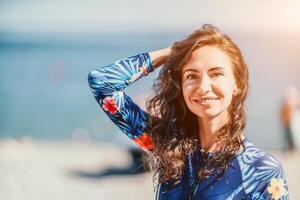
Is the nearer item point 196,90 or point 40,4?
point 196,90

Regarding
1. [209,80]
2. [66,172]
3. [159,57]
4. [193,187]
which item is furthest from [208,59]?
[66,172]

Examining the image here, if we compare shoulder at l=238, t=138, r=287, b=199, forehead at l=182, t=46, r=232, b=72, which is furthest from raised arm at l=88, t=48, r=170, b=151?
shoulder at l=238, t=138, r=287, b=199

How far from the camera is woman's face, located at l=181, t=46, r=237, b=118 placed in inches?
53.9

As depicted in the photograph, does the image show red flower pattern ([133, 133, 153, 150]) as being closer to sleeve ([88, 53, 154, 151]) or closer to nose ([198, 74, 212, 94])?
sleeve ([88, 53, 154, 151])

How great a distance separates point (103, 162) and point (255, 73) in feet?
1.82

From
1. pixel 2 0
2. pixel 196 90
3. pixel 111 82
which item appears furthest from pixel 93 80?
pixel 2 0

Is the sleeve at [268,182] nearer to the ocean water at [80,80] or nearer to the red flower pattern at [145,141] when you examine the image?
the ocean water at [80,80]

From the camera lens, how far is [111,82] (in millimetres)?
1416

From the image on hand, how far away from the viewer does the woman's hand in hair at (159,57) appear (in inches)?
56.7

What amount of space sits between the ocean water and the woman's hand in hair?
35mm

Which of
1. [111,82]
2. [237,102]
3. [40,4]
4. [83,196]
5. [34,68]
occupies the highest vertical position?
[40,4]

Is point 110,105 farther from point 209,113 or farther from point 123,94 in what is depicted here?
point 209,113

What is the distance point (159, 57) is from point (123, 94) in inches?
6.3

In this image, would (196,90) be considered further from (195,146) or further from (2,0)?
(2,0)
